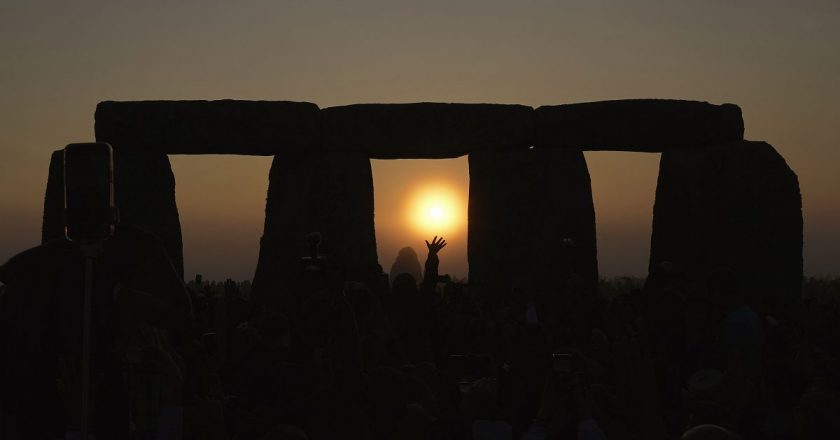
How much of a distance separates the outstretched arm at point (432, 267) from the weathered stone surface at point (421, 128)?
4967 mm

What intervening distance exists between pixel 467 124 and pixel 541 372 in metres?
10.2

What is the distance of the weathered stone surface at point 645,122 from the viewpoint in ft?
53.9

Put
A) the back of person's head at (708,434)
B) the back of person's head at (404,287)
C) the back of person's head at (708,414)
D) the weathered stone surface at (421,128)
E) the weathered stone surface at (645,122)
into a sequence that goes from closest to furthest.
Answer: the back of person's head at (708,434) → the back of person's head at (708,414) → the back of person's head at (404,287) → the weathered stone surface at (421,128) → the weathered stone surface at (645,122)

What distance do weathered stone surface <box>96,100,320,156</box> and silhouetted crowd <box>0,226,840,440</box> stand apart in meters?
9.01

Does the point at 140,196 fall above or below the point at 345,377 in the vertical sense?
above

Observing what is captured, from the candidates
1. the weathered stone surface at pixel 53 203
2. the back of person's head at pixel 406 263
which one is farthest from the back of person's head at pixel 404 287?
the back of person's head at pixel 406 263

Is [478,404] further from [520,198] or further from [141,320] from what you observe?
[520,198]

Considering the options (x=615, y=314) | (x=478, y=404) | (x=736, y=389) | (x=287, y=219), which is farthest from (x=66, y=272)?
(x=287, y=219)

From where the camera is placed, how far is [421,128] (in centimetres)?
1627

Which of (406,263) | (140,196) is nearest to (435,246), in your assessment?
(140,196)

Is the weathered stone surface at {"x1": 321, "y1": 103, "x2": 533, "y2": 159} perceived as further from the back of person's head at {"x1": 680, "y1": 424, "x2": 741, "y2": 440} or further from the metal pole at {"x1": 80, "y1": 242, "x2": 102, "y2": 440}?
the back of person's head at {"x1": 680, "y1": 424, "x2": 741, "y2": 440}

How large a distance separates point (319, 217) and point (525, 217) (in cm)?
277

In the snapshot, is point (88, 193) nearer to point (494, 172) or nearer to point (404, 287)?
point (404, 287)

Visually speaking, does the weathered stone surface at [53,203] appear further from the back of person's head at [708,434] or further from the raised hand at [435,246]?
the back of person's head at [708,434]
